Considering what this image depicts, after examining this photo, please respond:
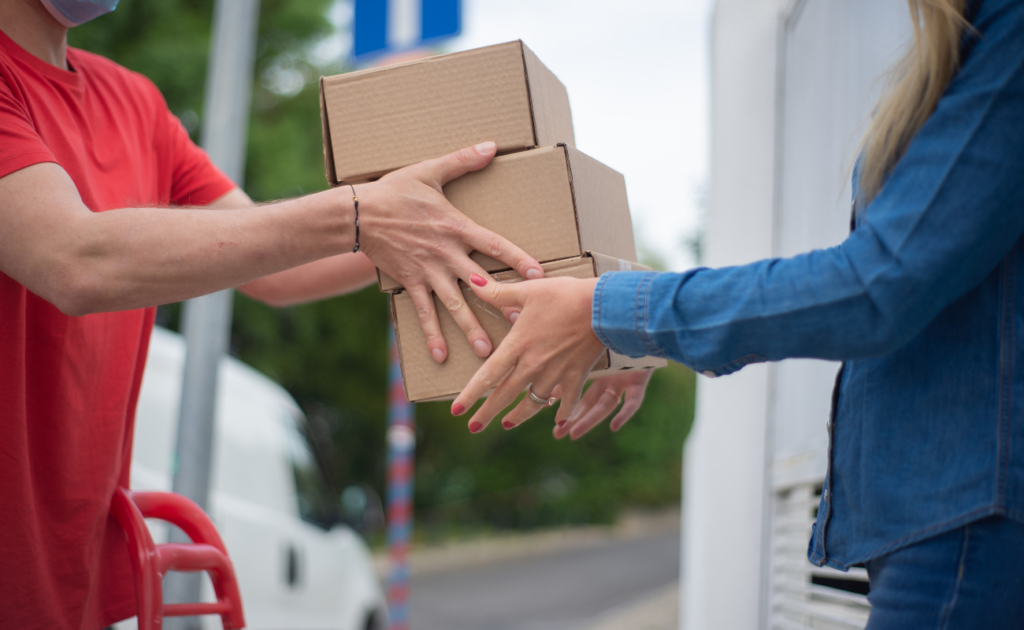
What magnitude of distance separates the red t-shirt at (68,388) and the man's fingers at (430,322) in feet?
2.20

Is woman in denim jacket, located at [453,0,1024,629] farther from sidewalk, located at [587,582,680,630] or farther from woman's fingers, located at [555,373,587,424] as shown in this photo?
sidewalk, located at [587,582,680,630]

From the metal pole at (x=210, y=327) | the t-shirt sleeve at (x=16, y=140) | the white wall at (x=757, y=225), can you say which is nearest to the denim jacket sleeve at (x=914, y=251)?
the t-shirt sleeve at (x=16, y=140)

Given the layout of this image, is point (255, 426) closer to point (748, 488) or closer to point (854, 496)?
point (748, 488)

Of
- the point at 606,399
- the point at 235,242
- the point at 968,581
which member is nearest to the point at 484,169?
the point at 235,242

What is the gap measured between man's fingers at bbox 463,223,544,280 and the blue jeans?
76cm

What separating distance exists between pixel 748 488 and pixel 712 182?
120 cm

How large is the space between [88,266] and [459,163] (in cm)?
68

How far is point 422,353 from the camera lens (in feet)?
5.07

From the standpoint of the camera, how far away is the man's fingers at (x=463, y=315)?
1.47m

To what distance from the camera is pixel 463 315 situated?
148cm

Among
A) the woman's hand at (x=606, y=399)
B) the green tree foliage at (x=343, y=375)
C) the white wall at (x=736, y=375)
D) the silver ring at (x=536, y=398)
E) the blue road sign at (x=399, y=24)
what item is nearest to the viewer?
the silver ring at (x=536, y=398)

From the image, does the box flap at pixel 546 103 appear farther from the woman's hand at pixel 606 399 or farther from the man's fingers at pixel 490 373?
the woman's hand at pixel 606 399

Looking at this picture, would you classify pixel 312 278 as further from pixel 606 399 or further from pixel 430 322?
pixel 606 399

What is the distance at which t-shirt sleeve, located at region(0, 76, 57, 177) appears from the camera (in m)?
1.32
